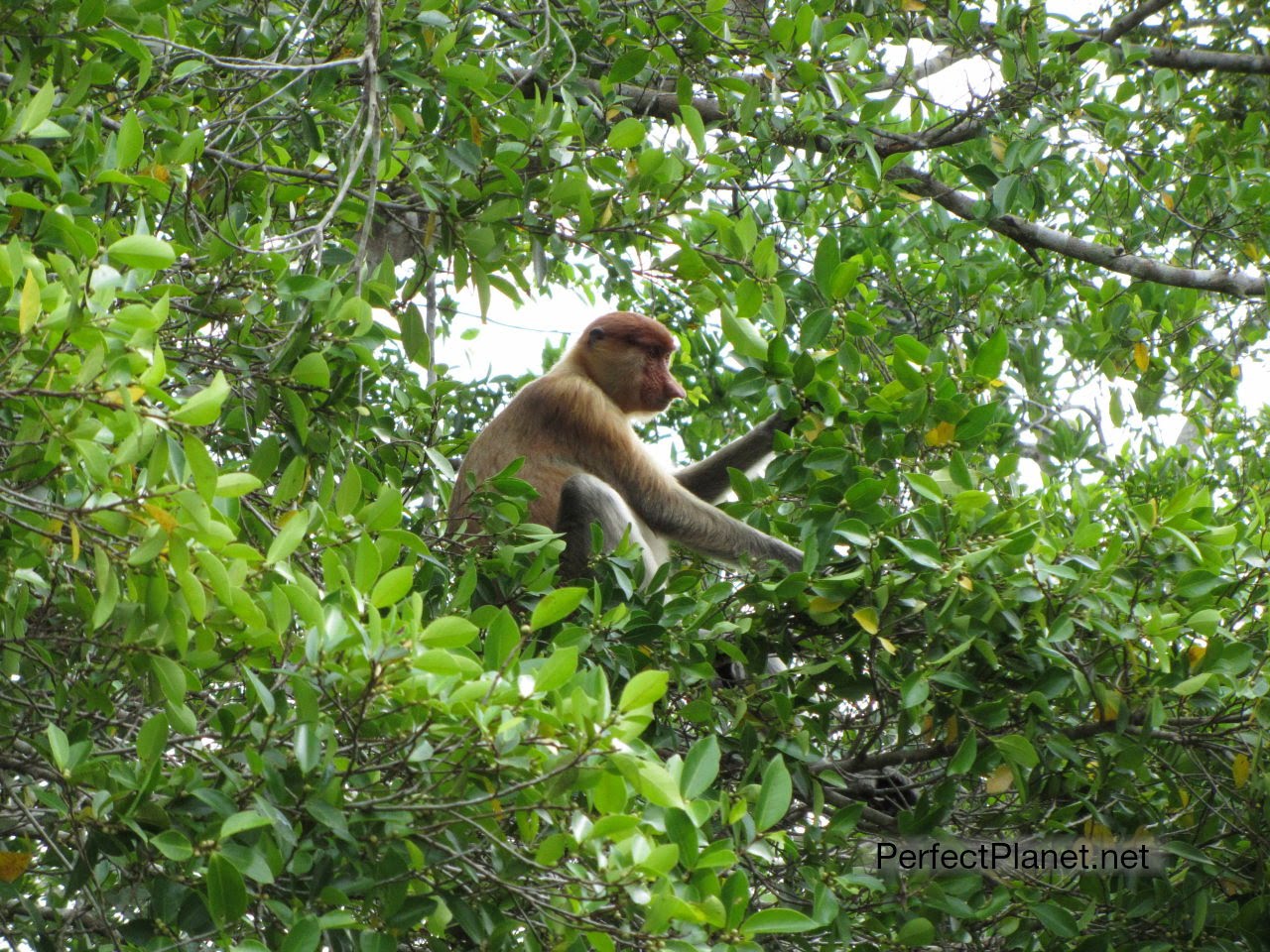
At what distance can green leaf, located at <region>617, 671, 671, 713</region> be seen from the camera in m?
2.22

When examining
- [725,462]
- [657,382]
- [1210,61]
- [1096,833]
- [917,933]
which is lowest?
[917,933]

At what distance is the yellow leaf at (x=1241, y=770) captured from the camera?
11.0ft

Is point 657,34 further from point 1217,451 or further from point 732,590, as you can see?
point 1217,451

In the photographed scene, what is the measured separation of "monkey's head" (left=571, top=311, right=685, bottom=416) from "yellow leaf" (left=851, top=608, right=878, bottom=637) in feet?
9.58

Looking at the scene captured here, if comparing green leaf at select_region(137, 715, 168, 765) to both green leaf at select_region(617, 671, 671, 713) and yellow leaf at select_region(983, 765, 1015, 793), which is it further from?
yellow leaf at select_region(983, 765, 1015, 793)

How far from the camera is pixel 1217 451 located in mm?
6305

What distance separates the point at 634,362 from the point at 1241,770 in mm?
3469

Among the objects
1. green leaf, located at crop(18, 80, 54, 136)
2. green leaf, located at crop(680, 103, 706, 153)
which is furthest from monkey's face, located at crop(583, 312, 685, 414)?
green leaf, located at crop(18, 80, 54, 136)

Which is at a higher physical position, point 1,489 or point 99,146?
point 99,146

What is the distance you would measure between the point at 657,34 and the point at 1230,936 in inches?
130

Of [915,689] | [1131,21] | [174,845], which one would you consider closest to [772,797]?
[915,689]

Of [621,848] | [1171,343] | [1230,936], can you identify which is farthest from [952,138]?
[621,848]

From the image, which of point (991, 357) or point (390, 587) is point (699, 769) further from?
point (991, 357)

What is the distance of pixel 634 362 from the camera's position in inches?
243
